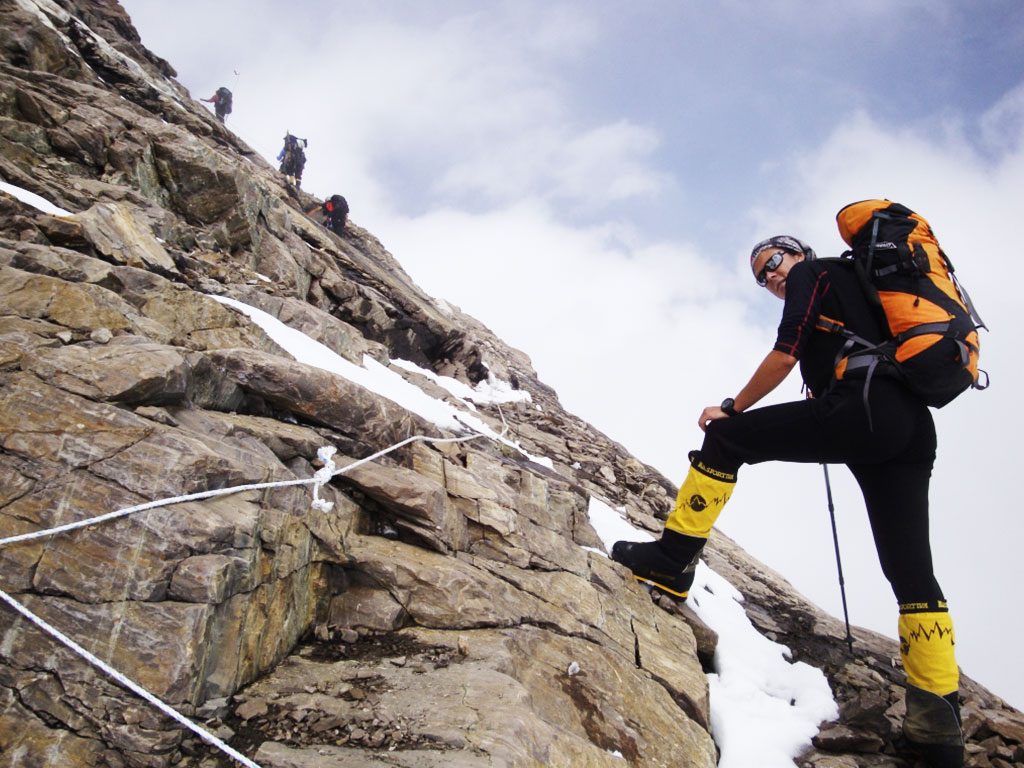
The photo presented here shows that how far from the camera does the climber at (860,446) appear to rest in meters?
4.38

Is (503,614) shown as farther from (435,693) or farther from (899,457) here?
(899,457)

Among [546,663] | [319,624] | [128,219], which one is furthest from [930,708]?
[128,219]

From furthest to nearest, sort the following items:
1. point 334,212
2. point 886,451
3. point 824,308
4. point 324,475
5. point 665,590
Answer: point 334,212 → point 665,590 → point 824,308 → point 324,475 → point 886,451

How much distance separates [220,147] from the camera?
702 inches

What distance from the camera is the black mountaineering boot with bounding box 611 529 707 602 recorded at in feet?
18.8

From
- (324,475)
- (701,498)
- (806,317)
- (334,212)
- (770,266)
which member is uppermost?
(334,212)

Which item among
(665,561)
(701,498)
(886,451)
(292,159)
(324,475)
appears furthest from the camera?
(292,159)

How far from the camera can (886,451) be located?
445 centimetres

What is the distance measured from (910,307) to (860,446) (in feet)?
3.78

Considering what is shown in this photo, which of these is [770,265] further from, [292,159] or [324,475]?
[292,159]

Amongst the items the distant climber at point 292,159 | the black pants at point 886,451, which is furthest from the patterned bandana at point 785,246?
the distant climber at point 292,159

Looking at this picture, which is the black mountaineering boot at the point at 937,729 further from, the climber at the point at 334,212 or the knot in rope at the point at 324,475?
the climber at the point at 334,212

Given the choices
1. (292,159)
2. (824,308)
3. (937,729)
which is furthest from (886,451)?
(292,159)

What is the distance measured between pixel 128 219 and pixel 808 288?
27.7 feet
